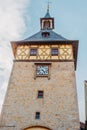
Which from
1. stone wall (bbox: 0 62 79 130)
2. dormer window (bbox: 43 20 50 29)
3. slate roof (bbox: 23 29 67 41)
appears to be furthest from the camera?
dormer window (bbox: 43 20 50 29)

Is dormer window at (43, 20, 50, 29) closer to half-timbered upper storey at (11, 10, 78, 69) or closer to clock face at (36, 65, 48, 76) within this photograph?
half-timbered upper storey at (11, 10, 78, 69)

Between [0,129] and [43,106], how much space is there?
3236 millimetres

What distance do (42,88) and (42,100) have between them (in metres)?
1.05

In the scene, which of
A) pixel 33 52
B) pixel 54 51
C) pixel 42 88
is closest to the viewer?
pixel 42 88

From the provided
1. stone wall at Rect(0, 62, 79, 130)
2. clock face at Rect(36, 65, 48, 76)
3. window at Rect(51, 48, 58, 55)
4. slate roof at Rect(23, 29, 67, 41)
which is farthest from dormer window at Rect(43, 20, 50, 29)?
clock face at Rect(36, 65, 48, 76)

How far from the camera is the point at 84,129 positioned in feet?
64.2

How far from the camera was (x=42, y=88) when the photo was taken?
19.5m

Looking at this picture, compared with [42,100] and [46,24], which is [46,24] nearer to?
[46,24]

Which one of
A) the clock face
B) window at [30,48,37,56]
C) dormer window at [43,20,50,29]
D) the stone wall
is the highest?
dormer window at [43,20,50,29]

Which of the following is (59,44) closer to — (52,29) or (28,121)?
(52,29)

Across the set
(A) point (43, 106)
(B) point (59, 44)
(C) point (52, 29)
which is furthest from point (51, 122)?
(C) point (52, 29)

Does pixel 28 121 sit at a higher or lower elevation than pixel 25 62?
lower

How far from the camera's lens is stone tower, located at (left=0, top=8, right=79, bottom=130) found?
1766cm

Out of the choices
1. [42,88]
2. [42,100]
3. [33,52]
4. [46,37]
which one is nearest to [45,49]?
[33,52]
